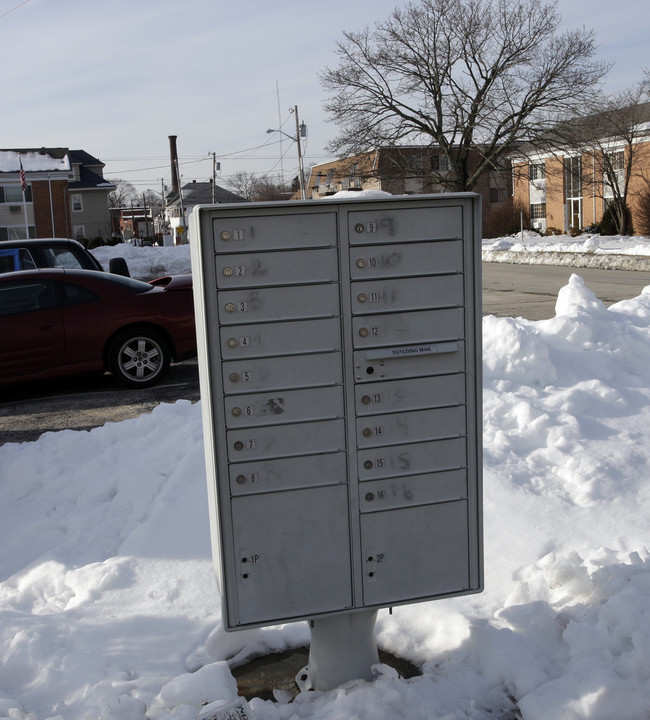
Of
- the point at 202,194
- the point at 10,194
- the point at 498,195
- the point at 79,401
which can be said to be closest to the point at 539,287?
the point at 79,401

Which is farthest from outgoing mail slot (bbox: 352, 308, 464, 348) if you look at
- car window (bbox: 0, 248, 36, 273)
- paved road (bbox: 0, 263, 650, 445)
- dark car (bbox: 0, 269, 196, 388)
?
car window (bbox: 0, 248, 36, 273)

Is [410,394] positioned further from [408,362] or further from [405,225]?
[405,225]

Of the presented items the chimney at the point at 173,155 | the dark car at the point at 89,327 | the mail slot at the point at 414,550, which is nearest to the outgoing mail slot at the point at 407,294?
the mail slot at the point at 414,550

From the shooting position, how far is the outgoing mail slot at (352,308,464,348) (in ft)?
10.0

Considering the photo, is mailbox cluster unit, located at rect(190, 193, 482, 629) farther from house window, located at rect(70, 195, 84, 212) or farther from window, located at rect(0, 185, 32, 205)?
house window, located at rect(70, 195, 84, 212)

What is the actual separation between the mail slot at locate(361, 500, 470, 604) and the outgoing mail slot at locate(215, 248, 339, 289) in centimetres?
95

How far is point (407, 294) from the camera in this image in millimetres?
3070

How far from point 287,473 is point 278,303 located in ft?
2.11

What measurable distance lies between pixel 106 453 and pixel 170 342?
3.58 m

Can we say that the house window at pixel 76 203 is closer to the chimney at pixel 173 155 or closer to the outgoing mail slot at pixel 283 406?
the chimney at pixel 173 155

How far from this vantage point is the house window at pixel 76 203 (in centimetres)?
6788

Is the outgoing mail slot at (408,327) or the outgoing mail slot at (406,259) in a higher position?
the outgoing mail slot at (406,259)

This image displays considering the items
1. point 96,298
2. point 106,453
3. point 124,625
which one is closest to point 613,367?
point 106,453

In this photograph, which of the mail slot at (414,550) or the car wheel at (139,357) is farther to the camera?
the car wheel at (139,357)
